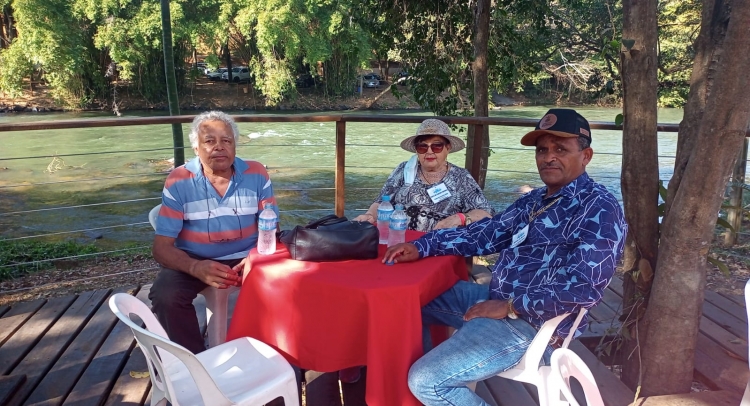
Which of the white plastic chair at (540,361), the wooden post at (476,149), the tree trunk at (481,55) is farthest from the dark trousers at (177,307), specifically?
the tree trunk at (481,55)

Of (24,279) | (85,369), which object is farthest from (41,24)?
(85,369)

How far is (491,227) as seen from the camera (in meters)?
2.12

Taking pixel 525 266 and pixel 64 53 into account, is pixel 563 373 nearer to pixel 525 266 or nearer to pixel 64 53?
pixel 525 266

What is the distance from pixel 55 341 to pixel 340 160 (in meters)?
1.92

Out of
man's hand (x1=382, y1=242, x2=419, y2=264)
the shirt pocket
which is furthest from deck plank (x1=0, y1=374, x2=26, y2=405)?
man's hand (x1=382, y1=242, x2=419, y2=264)

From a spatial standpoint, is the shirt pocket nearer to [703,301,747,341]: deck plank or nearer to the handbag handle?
the handbag handle

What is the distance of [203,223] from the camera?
2402mm

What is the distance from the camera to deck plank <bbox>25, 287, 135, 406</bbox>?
2191 mm

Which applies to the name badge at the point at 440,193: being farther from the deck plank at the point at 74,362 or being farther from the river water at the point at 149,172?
the river water at the point at 149,172

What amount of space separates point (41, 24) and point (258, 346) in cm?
2539

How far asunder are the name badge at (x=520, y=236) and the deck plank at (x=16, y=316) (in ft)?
8.14

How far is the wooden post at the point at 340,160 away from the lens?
360 cm

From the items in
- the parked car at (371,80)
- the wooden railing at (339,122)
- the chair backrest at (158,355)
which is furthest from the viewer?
the parked car at (371,80)

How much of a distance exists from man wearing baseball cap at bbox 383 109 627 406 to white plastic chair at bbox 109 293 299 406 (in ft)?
1.48
